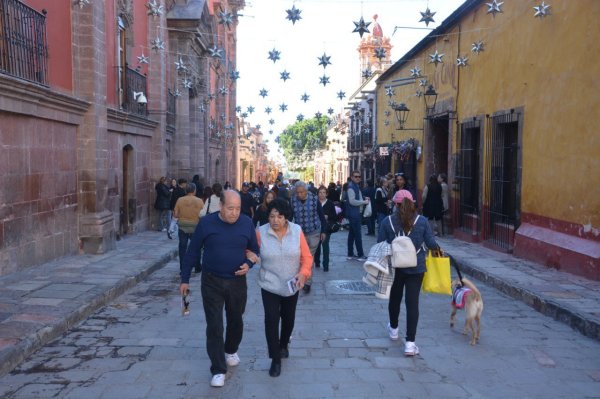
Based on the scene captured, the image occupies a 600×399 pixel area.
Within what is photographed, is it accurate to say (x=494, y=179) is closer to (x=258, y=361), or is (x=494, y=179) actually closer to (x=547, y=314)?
(x=547, y=314)

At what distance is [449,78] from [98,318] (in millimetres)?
12678

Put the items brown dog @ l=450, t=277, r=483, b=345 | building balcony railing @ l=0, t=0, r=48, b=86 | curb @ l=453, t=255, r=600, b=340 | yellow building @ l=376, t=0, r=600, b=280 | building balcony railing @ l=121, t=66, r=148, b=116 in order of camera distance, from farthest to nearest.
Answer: building balcony railing @ l=121, t=66, r=148, b=116 → yellow building @ l=376, t=0, r=600, b=280 → building balcony railing @ l=0, t=0, r=48, b=86 → curb @ l=453, t=255, r=600, b=340 → brown dog @ l=450, t=277, r=483, b=345

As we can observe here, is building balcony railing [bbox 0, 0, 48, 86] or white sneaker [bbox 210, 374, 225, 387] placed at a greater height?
building balcony railing [bbox 0, 0, 48, 86]

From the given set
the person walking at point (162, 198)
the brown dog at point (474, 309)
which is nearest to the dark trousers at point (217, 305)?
the brown dog at point (474, 309)

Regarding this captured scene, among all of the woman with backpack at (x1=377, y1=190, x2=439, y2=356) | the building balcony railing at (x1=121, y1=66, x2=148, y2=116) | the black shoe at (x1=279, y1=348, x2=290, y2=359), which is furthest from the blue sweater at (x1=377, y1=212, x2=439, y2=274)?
the building balcony railing at (x1=121, y1=66, x2=148, y2=116)

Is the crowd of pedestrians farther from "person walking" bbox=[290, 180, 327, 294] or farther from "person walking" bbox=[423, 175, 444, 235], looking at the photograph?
"person walking" bbox=[423, 175, 444, 235]

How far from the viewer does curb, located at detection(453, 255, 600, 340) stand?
6.43 metres

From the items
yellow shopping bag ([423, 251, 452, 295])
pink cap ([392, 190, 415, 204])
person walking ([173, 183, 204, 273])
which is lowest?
yellow shopping bag ([423, 251, 452, 295])

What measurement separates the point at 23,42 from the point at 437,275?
7195 millimetres

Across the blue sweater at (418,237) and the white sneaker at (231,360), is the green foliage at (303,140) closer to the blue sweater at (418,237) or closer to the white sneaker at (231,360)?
the blue sweater at (418,237)

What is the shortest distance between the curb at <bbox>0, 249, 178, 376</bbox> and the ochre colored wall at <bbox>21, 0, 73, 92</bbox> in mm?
3845

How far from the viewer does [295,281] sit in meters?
4.93

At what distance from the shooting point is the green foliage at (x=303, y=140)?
216 feet

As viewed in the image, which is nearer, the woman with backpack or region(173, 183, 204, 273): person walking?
the woman with backpack
